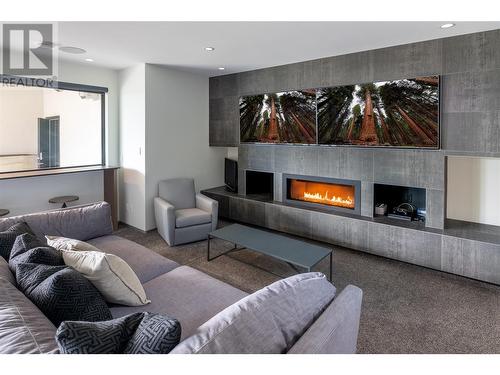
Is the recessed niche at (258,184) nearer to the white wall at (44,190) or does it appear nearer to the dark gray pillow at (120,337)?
the white wall at (44,190)

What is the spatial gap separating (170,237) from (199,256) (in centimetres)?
51

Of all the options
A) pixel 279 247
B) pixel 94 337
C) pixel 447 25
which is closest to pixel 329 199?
pixel 279 247

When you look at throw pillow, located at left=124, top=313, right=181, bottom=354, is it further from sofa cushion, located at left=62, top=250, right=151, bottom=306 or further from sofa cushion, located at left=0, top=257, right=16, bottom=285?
sofa cushion, located at left=0, top=257, right=16, bottom=285

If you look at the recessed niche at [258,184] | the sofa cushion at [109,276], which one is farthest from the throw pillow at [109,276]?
the recessed niche at [258,184]

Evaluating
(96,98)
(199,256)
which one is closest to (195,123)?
(96,98)

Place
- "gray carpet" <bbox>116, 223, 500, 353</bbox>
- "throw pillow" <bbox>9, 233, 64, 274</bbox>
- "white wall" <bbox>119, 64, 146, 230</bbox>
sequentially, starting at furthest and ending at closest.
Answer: "white wall" <bbox>119, 64, 146, 230</bbox> → "gray carpet" <bbox>116, 223, 500, 353</bbox> → "throw pillow" <bbox>9, 233, 64, 274</bbox>

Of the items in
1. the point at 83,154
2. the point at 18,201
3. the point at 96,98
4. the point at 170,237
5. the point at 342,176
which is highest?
the point at 96,98

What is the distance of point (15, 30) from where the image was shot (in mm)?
3143

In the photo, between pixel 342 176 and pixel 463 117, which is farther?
pixel 342 176

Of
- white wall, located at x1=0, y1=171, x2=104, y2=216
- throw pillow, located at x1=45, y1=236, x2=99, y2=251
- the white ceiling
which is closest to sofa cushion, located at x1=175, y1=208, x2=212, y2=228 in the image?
white wall, located at x1=0, y1=171, x2=104, y2=216

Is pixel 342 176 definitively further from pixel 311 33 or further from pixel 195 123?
pixel 195 123

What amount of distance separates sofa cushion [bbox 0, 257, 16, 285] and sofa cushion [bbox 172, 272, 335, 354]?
3.55ft

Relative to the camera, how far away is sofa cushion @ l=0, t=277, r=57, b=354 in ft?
3.31

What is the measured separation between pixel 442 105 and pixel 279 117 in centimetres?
205
